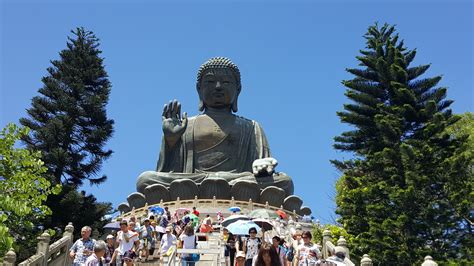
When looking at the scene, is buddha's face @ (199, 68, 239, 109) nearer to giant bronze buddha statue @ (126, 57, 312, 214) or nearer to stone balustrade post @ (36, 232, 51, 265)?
giant bronze buddha statue @ (126, 57, 312, 214)

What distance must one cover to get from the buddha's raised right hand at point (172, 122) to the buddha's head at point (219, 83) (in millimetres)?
2298

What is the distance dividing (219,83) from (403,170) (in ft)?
33.3

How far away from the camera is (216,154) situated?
70.7 feet

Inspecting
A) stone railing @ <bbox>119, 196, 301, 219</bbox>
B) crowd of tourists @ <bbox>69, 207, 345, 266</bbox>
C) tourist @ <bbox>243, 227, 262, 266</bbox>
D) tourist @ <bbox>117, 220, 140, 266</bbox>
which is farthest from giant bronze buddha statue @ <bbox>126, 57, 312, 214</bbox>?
tourist @ <bbox>243, 227, 262, 266</bbox>

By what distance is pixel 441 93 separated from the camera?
1639 cm

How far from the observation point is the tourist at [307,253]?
6590mm

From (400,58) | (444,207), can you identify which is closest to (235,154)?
(400,58)

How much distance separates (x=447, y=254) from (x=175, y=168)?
1117 cm

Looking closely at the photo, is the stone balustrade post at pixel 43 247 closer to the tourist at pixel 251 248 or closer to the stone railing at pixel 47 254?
the stone railing at pixel 47 254

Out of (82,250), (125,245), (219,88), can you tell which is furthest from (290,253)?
(219,88)

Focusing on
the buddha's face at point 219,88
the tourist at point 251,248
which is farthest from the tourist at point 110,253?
the buddha's face at point 219,88

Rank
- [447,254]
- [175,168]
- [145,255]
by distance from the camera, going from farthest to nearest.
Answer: [175,168], [447,254], [145,255]

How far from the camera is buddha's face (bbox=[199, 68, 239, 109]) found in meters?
22.7

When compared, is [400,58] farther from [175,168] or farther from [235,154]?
[175,168]
